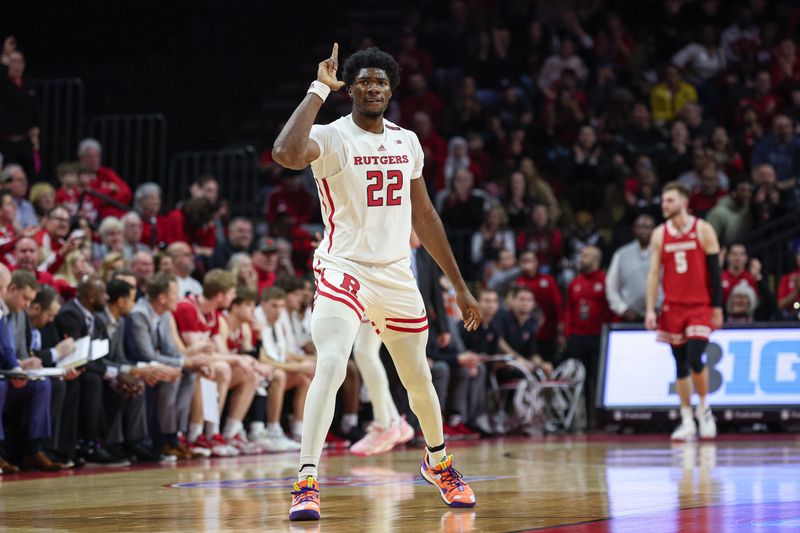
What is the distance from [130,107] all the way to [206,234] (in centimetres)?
537

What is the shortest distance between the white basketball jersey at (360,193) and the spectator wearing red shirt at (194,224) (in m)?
7.07

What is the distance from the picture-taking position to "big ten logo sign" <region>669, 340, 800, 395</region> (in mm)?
12891

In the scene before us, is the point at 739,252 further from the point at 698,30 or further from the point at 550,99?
the point at 698,30

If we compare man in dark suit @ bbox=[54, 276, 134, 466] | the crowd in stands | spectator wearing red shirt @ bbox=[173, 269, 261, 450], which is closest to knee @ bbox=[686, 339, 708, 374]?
the crowd in stands

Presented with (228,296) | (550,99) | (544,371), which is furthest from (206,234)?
(550,99)

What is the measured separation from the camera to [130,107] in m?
17.6

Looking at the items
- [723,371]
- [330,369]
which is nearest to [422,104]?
[723,371]

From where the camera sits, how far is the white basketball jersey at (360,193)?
18.7 ft

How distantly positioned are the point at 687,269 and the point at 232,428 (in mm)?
4553

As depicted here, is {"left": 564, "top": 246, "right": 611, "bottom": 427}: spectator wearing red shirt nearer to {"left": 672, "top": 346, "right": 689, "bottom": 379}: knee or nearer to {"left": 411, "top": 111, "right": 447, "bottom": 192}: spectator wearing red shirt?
{"left": 672, "top": 346, "right": 689, "bottom": 379}: knee

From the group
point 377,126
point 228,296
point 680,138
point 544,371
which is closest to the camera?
point 377,126

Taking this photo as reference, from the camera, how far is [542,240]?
50.1ft

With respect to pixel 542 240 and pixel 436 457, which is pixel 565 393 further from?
pixel 436 457

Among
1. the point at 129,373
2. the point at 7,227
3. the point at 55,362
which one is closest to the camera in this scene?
the point at 55,362
